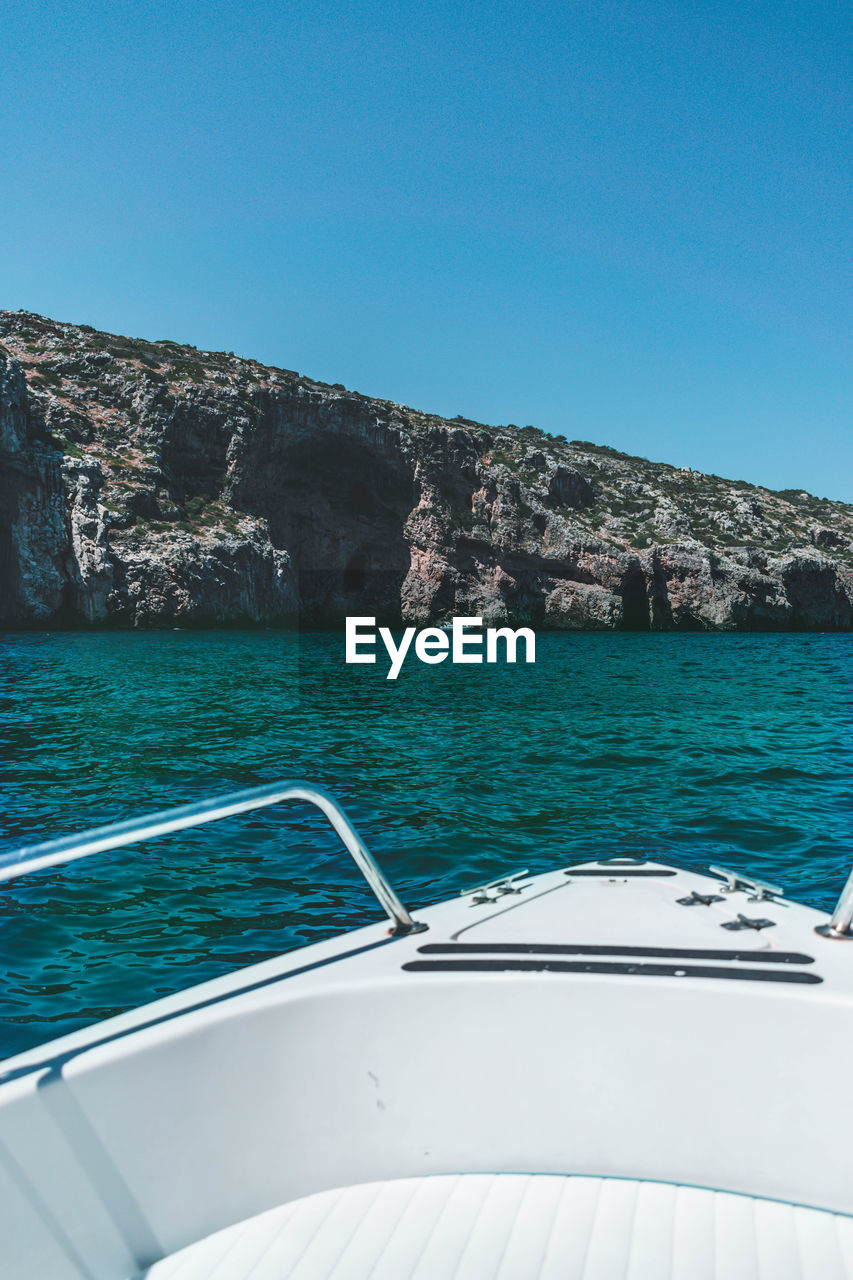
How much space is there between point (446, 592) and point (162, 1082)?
62.2m

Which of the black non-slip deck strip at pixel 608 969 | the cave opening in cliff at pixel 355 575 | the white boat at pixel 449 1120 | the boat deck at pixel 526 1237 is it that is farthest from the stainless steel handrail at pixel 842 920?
the cave opening in cliff at pixel 355 575

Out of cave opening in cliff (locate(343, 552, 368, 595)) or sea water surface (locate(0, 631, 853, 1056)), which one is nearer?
sea water surface (locate(0, 631, 853, 1056))

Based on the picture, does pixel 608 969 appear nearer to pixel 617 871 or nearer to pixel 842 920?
pixel 842 920

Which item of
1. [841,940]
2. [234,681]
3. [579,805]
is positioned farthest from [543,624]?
[841,940]

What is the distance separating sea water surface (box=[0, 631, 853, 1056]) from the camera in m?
5.22

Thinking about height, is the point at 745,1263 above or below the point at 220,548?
below

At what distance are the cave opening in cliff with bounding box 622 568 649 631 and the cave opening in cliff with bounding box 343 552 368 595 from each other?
21.4 metres

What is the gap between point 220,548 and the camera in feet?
177

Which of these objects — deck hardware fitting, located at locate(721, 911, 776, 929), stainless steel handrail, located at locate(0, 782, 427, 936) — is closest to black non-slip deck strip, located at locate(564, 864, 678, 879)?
deck hardware fitting, located at locate(721, 911, 776, 929)

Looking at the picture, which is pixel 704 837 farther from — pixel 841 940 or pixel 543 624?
pixel 543 624

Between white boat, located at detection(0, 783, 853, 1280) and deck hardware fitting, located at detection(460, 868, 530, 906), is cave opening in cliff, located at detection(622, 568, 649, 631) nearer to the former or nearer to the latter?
deck hardware fitting, located at detection(460, 868, 530, 906)

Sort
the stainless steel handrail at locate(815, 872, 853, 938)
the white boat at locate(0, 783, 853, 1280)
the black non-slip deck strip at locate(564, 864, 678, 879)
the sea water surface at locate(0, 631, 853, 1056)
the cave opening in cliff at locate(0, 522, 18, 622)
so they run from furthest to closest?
the cave opening in cliff at locate(0, 522, 18, 622) → the sea water surface at locate(0, 631, 853, 1056) → the black non-slip deck strip at locate(564, 864, 678, 879) → the stainless steel handrail at locate(815, 872, 853, 938) → the white boat at locate(0, 783, 853, 1280)

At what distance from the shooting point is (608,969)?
231 centimetres

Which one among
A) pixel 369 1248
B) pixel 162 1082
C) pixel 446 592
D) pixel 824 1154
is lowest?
pixel 369 1248
